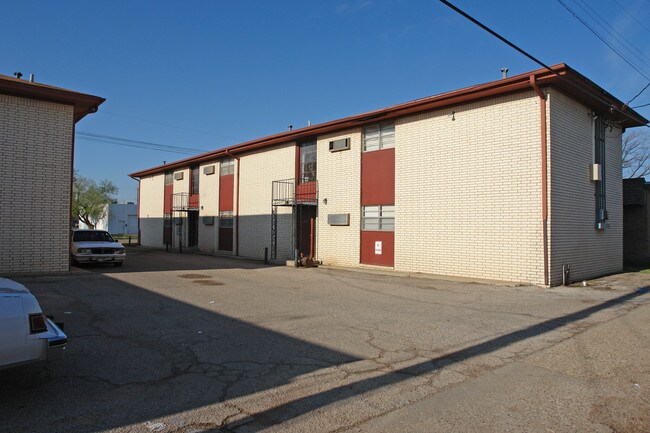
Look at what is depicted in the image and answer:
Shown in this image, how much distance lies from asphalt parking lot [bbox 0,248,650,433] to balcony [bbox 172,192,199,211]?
741 inches

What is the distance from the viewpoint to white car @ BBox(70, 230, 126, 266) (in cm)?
1568

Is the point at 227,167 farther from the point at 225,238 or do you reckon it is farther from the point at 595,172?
the point at 595,172

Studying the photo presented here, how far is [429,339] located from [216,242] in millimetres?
21183

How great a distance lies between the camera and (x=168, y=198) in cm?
3222

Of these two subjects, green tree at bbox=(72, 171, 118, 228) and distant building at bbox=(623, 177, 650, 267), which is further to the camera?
green tree at bbox=(72, 171, 118, 228)

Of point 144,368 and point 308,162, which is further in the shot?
point 308,162

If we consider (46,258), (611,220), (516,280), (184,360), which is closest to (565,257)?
(516,280)

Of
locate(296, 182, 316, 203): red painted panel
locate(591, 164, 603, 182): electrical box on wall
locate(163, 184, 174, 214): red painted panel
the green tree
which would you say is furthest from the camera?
the green tree

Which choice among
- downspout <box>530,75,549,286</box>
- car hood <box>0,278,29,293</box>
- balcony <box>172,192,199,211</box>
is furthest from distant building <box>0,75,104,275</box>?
balcony <box>172,192,199,211</box>

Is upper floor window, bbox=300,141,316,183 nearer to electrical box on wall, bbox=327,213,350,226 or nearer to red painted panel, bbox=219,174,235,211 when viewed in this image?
electrical box on wall, bbox=327,213,350,226

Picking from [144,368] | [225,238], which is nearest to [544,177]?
[144,368]

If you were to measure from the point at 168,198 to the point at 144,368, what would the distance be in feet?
94.8

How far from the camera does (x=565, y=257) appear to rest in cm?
1302

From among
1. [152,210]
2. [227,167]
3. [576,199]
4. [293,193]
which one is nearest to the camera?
[576,199]
